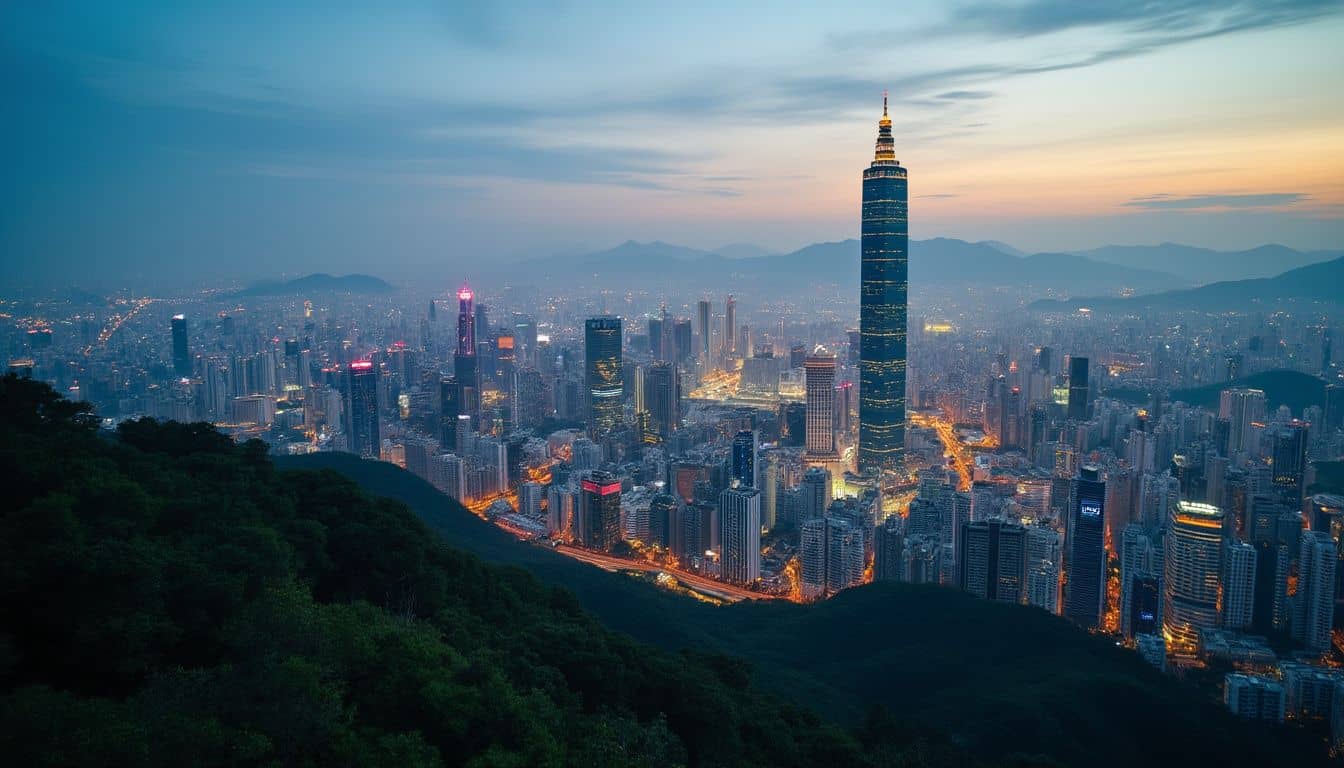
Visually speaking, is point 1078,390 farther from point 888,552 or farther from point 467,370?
point 467,370

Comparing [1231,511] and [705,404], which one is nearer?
[1231,511]

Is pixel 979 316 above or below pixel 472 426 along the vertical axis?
above

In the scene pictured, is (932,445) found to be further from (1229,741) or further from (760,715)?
(760,715)

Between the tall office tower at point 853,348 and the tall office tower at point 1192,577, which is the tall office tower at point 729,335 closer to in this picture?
the tall office tower at point 853,348

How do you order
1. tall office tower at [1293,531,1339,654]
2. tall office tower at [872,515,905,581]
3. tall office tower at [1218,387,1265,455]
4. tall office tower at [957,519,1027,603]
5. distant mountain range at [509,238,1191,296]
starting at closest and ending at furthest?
tall office tower at [1293,531,1339,654] < tall office tower at [957,519,1027,603] < tall office tower at [872,515,905,581] < tall office tower at [1218,387,1265,455] < distant mountain range at [509,238,1191,296]

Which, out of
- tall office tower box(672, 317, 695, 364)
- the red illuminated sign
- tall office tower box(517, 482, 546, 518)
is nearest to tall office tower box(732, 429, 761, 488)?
the red illuminated sign

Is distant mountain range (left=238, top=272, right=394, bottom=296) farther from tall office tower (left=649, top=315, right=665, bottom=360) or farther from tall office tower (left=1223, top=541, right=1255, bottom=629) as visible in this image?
tall office tower (left=1223, top=541, right=1255, bottom=629)

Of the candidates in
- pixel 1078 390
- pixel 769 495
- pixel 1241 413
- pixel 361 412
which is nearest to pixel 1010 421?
pixel 1078 390

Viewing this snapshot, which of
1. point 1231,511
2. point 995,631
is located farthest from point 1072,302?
point 995,631
